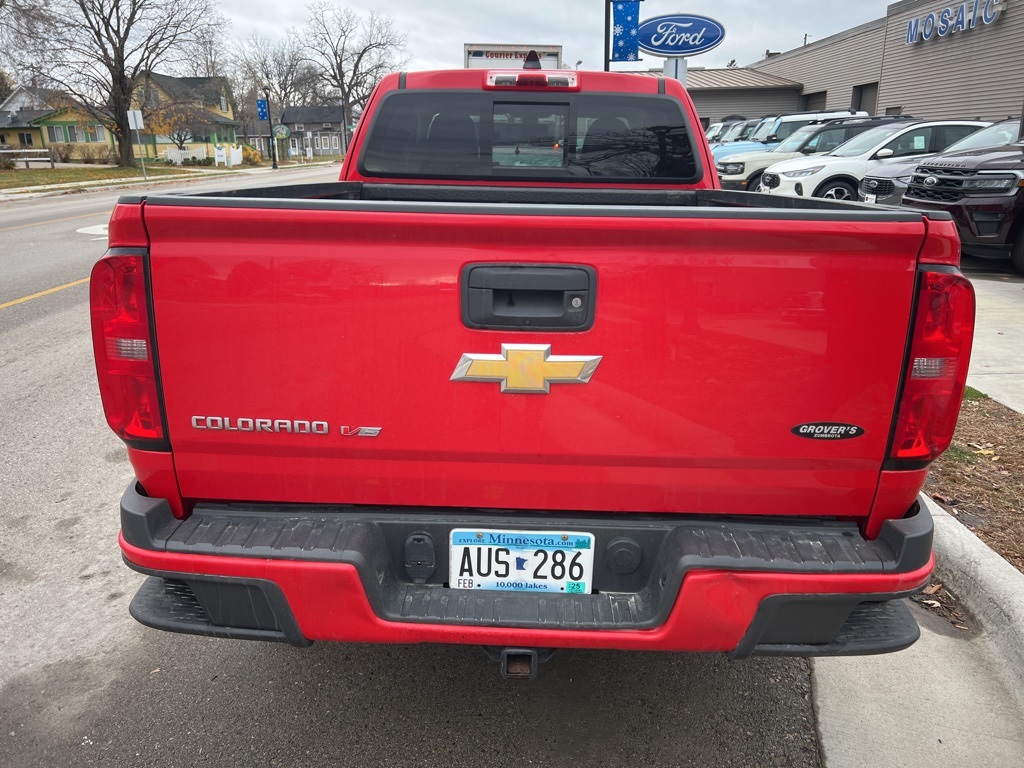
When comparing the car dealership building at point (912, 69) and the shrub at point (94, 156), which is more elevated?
the car dealership building at point (912, 69)

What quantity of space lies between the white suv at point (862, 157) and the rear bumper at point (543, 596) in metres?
12.4

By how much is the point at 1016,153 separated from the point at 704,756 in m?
9.90

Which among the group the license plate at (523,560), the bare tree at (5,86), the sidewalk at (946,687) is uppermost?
the bare tree at (5,86)

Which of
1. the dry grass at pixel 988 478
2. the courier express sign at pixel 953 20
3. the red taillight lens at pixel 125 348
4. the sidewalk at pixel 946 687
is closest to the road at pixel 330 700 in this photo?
the sidewalk at pixel 946 687

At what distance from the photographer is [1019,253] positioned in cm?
962

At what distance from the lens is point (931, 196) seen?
9977 mm

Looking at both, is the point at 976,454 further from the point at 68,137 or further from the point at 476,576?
the point at 68,137

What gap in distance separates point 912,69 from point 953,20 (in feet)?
10.4

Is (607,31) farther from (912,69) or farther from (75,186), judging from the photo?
(75,186)

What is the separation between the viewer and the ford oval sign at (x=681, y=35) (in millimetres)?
15102

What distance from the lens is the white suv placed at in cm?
1318

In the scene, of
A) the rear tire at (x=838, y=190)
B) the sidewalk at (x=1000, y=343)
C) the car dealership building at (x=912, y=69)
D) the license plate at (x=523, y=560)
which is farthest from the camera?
the car dealership building at (x=912, y=69)

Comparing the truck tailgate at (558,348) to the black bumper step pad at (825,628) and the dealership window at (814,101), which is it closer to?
the black bumper step pad at (825,628)

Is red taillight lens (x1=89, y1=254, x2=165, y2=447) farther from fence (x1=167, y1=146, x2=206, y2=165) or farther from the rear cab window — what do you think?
fence (x1=167, y1=146, x2=206, y2=165)
